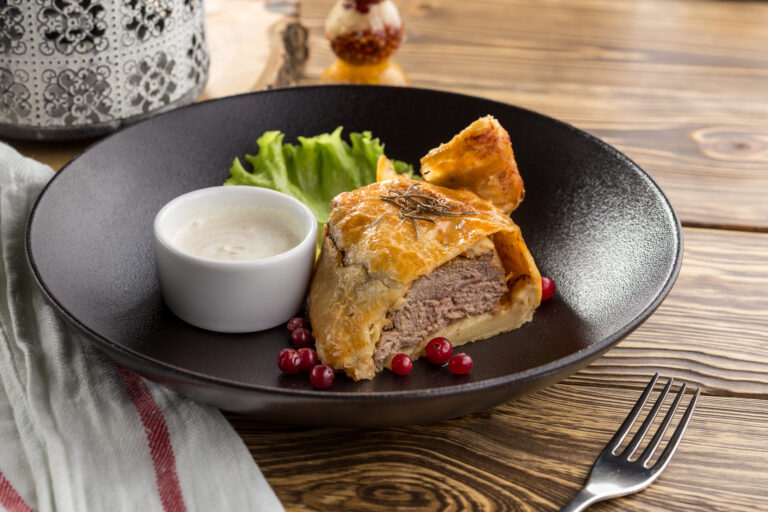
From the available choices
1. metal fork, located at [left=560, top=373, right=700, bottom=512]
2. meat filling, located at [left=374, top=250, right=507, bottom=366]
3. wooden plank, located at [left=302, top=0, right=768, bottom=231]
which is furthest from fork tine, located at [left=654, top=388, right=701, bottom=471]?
wooden plank, located at [left=302, top=0, right=768, bottom=231]

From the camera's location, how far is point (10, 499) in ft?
7.06

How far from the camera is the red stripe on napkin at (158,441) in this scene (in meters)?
2.17

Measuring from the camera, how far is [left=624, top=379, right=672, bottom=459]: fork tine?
2.35 metres

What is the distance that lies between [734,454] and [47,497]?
1880mm

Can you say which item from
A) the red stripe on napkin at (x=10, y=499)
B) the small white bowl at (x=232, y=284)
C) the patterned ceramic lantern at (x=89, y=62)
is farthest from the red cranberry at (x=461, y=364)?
the patterned ceramic lantern at (x=89, y=62)

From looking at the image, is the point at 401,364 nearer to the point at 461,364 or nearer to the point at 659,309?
the point at 461,364

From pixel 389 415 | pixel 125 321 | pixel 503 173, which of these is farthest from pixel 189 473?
pixel 503 173

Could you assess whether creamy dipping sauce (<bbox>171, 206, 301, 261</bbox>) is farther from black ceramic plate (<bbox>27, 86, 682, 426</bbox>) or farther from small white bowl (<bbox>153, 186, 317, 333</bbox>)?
black ceramic plate (<bbox>27, 86, 682, 426</bbox>)

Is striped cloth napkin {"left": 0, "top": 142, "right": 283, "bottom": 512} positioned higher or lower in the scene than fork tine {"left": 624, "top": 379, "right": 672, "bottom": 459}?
lower

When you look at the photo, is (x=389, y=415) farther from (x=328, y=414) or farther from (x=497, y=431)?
(x=497, y=431)

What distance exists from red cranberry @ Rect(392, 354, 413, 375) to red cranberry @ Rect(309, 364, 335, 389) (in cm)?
21

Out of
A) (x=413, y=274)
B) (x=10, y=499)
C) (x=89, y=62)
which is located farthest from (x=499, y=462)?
(x=89, y=62)

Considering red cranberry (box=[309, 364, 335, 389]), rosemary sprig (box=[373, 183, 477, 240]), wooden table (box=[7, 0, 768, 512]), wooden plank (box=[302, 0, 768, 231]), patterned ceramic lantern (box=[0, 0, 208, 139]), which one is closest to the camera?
wooden table (box=[7, 0, 768, 512])

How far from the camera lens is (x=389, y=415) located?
7.12 ft
